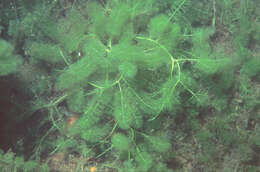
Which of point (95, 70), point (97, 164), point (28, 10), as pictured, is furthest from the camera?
point (28, 10)

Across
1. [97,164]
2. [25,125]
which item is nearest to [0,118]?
[25,125]

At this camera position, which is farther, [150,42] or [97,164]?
[97,164]

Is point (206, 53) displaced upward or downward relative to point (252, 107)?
upward

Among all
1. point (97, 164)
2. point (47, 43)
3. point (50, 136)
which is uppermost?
point (47, 43)

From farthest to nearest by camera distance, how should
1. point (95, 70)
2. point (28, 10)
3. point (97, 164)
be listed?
point (28, 10), point (97, 164), point (95, 70)

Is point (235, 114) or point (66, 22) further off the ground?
A: point (66, 22)

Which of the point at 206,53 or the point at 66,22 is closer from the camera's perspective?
the point at 206,53

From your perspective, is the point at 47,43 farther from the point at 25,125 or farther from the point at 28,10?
the point at 25,125

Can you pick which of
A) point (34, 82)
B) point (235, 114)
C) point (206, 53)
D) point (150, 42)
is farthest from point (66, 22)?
point (235, 114)

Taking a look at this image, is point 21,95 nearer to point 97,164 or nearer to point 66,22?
point 66,22

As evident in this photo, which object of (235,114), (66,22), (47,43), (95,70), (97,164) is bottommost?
(97,164)
